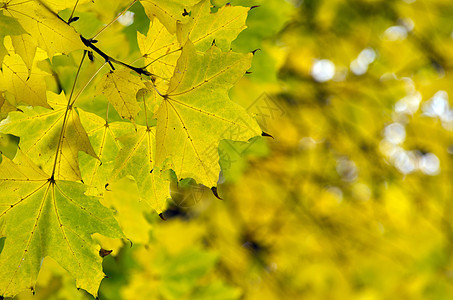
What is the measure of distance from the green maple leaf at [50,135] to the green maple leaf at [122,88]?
0.28 ft

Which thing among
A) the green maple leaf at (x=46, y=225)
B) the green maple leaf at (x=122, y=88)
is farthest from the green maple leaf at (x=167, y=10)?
the green maple leaf at (x=46, y=225)

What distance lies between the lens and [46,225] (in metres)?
0.76

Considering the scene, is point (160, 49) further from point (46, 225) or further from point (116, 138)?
point (46, 225)

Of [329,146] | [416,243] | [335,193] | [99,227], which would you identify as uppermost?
[99,227]

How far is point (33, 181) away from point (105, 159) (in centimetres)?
13

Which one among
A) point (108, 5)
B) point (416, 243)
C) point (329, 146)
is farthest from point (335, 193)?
point (108, 5)

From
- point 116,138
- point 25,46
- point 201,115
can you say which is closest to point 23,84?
point 25,46

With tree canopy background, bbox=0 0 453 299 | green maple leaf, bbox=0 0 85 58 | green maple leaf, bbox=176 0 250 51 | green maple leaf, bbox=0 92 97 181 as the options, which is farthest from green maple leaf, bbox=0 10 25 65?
tree canopy background, bbox=0 0 453 299

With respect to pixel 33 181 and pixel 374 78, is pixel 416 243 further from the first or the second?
pixel 33 181

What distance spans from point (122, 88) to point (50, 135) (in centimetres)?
18

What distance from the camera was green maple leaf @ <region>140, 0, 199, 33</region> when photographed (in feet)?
2.41

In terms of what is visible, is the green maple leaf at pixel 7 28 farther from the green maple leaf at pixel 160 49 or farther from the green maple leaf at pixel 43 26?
the green maple leaf at pixel 160 49

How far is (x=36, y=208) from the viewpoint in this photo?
758 millimetres

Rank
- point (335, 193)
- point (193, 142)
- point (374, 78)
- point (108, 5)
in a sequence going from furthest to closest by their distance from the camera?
point (335, 193), point (374, 78), point (108, 5), point (193, 142)
